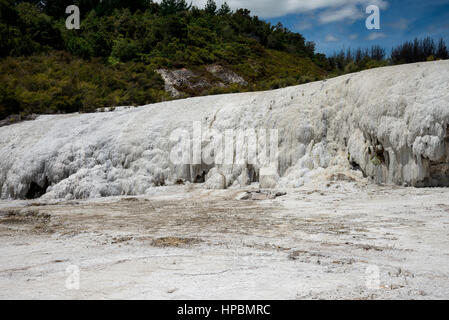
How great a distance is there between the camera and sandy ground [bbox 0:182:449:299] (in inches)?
151

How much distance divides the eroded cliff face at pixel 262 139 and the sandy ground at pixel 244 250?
145 cm

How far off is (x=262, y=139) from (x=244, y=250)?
883 centimetres

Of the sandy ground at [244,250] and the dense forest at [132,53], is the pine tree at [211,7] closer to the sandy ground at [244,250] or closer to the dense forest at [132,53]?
the dense forest at [132,53]

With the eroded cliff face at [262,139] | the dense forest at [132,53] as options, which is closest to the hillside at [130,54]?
the dense forest at [132,53]

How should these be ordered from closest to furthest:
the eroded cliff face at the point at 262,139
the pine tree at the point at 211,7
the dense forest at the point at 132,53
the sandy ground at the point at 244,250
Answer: the sandy ground at the point at 244,250 < the eroded cliff face at the point at 262,139 < the dense forest at the point at 132,53 < the pine tree at the point at 211,7

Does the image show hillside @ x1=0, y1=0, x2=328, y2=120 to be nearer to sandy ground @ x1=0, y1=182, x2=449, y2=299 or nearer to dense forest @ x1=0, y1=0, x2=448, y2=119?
dense forest @ x1=0, y1=0, x2=448, y2=119

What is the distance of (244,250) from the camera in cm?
548

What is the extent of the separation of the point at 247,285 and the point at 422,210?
5.31 metres

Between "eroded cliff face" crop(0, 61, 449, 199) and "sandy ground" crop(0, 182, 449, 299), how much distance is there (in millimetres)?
1449

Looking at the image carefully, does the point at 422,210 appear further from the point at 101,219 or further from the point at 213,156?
the point at 213,156

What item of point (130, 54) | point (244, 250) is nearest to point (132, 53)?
point (130, 54)

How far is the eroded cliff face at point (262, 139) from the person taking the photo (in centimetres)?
1025

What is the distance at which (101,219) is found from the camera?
29.7 ft
